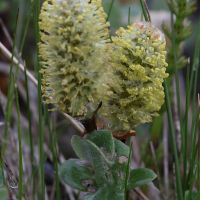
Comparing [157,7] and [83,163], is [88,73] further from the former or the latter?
[157,7]

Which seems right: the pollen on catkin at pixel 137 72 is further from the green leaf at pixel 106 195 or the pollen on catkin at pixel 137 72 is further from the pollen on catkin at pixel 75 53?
the green leaf at pixel 106 195

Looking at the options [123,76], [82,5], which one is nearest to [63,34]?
[82,5]

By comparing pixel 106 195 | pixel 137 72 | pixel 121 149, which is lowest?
pixel 106 195

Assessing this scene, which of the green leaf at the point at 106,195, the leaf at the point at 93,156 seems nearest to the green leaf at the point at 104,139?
the leaf at the point at 93,156

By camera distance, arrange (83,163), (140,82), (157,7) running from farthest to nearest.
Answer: (157,7) → (83,163) → (140,82)

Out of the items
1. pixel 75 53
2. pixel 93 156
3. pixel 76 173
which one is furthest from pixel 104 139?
pixel 75 53

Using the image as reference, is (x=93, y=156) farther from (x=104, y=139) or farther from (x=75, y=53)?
(x=75, y=53)

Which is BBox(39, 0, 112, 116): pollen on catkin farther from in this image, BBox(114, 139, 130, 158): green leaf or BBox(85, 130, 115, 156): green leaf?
BBox(114, 139, 130, 158): green leaf
